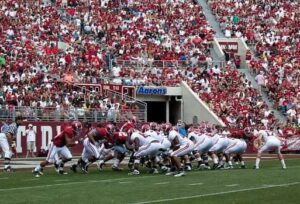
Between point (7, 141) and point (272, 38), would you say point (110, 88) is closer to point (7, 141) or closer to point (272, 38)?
point (272, 38)

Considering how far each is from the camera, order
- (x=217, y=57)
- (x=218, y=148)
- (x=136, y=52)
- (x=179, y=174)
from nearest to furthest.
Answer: (x=179, y=174), (x=218, y=148), (x=136, y=52), (x=217, y=57)

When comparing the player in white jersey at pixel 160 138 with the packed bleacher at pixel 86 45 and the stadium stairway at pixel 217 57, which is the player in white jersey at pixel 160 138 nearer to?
the packed bleacher at pixel 86 45

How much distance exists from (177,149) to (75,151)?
44.7ft

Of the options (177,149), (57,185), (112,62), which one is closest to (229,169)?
(177,149)

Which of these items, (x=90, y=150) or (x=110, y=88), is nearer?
(x=90, y=150)

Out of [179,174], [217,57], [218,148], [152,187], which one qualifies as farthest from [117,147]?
[217,57]

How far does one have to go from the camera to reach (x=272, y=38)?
159 ft

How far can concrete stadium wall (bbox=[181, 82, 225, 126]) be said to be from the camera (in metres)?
41.2

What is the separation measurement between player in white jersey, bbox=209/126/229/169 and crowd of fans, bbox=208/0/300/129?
16.1 meters

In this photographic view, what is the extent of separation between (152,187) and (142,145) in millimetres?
5309

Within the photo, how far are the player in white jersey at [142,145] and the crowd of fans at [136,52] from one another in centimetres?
1084

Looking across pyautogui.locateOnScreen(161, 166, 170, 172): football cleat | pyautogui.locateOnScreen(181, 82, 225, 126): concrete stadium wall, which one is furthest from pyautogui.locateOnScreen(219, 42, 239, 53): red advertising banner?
pyautogui.locateOnScreen(161, 166, 170, 172): football cleat

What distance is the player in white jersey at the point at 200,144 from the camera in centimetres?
2612

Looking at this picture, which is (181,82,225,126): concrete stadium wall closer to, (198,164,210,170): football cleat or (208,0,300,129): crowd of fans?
(208,0,300,129): crowd of fans
